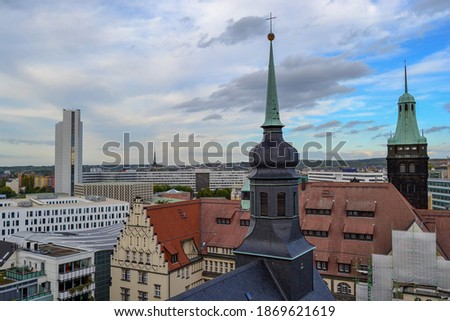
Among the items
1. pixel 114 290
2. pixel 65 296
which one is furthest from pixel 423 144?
pixel 65 296

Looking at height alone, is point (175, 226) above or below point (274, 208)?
below

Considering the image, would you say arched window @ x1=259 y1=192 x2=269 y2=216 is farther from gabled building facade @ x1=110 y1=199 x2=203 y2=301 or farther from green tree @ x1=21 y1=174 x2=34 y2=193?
green tree @ x1=21 y1=174 x2=34 y2=193

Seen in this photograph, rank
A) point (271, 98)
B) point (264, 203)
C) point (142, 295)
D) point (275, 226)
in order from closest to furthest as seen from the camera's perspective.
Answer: point (275, 226), point (264, 203), point (271, 98), point (142, 295)

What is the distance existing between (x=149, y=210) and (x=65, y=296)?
1137cm

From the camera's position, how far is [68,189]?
153m

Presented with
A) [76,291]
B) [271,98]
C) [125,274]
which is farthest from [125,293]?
[271,98]

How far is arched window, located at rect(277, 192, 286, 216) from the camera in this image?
21422mm

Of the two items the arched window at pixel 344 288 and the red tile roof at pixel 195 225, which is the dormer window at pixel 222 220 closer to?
the red tile roof at pixel 195 225

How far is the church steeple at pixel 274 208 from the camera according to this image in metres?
20.7

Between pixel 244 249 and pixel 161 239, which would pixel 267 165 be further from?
pixel 161 239

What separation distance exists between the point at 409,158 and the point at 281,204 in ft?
103

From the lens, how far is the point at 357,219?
38000 millimetres

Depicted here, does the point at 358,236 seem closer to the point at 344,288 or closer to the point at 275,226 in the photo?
the point at 344,288

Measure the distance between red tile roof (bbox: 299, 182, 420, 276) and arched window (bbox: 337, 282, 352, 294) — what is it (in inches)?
46.7
